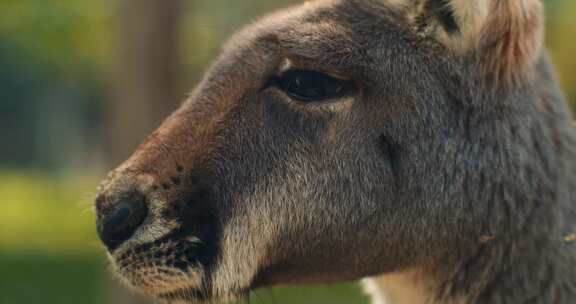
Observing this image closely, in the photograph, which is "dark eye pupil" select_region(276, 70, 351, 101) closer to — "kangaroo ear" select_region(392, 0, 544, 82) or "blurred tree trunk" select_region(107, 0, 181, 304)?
"kangaroo ear" select_region(392, 0, 544, 82)

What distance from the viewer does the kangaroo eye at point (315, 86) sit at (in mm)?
3760

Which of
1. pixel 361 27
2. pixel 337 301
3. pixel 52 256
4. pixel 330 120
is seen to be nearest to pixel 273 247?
pixel 330 120

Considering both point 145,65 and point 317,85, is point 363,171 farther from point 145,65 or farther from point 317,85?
point 145,65

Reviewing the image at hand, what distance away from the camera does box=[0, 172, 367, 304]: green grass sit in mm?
10820

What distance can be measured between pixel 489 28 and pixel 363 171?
2.42ft

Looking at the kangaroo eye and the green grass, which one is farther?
the green grass

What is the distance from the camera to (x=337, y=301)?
10648 mm

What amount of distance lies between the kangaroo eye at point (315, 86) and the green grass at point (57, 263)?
125 inches

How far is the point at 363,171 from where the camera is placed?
3.72 meters

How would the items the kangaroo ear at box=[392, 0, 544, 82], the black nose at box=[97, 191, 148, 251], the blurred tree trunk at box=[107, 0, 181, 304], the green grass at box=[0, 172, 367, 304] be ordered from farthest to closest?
1. the green grass at box=[0, 172, 367, 304]
2. the blurred tree trunk at box=[107, 0, 181, 304]
3. the kangaroo ear at box=[392, 0, 544, 82]
4. the black nose at box=[97, 191, 148, 251]

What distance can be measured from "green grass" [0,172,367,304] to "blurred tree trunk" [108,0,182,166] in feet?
2.98

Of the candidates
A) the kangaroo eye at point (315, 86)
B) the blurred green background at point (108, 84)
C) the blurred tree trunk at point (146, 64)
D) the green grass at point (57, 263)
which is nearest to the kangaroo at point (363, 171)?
the kangaroo eye at point (315, 86)

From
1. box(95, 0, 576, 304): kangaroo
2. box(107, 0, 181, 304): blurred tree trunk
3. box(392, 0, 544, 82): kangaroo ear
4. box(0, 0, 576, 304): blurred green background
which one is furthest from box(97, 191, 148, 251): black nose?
box(107, 0, 181, 304): blurred tree trunk

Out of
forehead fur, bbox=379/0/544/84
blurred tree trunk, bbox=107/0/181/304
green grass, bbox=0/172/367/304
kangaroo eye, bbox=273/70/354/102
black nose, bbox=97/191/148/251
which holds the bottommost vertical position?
green grass, bbox=0/172/367/304
